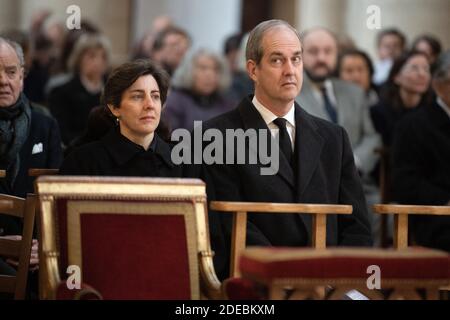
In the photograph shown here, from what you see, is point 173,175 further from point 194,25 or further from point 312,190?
point 194,25

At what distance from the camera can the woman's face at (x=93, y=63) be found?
10391 millimetres

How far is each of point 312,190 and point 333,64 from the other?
399cm

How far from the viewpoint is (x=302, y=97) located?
909 cm

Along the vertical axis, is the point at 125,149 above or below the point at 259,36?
below

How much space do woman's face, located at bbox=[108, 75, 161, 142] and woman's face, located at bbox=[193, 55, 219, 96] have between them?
13.8ft

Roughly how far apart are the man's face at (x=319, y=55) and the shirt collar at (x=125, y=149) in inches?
138

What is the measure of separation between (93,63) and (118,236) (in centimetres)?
537

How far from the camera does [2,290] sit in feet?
20.1

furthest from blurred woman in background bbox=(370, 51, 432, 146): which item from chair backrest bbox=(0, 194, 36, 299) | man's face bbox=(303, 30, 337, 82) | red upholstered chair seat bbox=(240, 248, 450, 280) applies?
red upholstered chair seat bbox=(240, 248, 450, 280)

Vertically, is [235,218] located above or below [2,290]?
above

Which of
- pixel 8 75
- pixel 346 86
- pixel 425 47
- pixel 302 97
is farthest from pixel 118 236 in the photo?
pixel 425 47

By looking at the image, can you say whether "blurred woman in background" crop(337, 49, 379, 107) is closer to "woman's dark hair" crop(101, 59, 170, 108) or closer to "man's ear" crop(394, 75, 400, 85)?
"man's ear" crop(394, 75, 400, 85)

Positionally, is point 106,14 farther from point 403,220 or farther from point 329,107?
point 403,220
